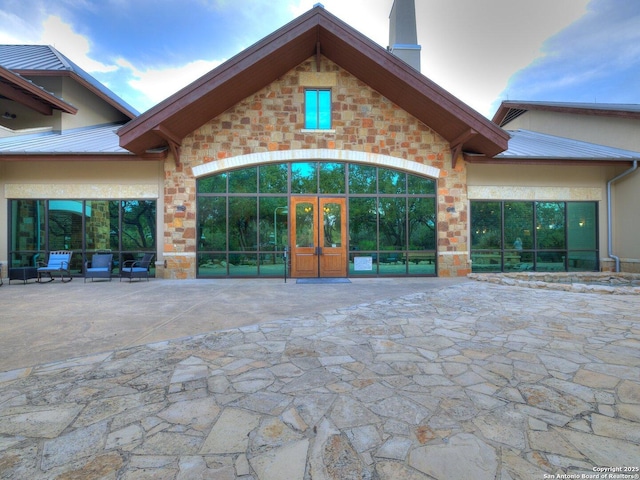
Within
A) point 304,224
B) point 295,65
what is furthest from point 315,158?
point 295,65

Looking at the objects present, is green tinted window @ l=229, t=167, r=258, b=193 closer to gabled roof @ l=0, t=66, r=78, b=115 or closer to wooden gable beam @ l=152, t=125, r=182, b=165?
wooden gable beam @ l=152, t=125, r=182, b=165

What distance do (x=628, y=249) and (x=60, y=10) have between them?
27.6 metres

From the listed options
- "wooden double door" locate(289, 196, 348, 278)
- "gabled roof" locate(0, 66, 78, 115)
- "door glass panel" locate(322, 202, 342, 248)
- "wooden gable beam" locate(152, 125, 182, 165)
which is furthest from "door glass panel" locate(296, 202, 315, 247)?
"gabled roof" locate(0, 66, 78, 115)

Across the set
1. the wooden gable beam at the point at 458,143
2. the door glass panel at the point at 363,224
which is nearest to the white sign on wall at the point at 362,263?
the door glass panel at the point at 363,224

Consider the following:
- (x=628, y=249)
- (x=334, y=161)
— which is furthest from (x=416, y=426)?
(x=628, y=249)

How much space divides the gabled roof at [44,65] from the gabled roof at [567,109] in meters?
17.6

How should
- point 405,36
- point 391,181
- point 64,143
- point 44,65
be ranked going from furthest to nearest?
point 405,36, point 44,65, point 391,181, point 64,143

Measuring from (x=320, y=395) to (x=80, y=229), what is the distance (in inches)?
410

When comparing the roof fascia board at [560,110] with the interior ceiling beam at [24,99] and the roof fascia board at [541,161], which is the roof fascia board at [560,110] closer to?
the roof fascia board at [541,161]

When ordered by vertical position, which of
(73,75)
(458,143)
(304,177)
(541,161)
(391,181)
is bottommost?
(391,181)

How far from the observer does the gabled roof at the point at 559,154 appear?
32.6 feet

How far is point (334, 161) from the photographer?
33.0 ft

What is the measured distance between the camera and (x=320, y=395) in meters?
2.55

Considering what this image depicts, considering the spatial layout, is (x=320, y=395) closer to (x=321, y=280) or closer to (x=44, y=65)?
(x=321, y=280)
